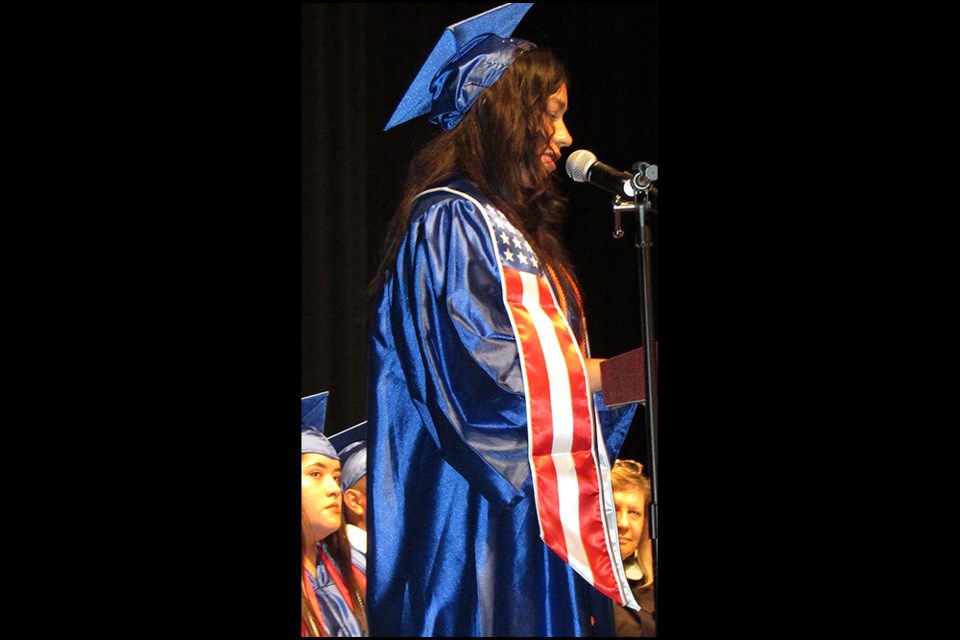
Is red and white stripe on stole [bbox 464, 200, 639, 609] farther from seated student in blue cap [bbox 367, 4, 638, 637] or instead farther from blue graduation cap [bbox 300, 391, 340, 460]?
blue graduation cap [bbox 300, 391, 340, 460]

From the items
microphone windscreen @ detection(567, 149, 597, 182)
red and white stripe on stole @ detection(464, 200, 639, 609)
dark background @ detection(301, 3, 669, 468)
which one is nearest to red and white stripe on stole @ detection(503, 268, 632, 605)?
red and white stripe on stole @ detection(464, 200, 639, 609)

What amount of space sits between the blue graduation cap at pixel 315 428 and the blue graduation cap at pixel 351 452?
2 centimetres

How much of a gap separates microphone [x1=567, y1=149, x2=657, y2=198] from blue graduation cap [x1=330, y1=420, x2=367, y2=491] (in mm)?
727

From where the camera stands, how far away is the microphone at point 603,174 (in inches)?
86.8

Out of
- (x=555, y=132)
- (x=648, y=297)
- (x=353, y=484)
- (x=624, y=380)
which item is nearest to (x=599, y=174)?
(x=555, y=132)

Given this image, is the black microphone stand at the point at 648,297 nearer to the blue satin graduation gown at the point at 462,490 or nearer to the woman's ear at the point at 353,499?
the blue satin graduation gown at the point at 462,490

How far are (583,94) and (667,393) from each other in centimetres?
69

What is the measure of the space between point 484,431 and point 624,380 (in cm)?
33

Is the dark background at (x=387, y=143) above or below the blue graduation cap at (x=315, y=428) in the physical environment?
above

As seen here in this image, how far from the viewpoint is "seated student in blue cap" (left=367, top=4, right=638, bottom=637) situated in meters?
2.12

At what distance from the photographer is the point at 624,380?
85.8 inches

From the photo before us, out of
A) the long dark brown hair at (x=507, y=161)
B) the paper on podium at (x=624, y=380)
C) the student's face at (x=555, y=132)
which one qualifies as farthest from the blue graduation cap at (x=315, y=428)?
the student's face at (x=555, y=132)

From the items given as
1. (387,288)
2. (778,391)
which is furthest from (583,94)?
(778,391)

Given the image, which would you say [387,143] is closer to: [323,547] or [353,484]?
[353,484]
